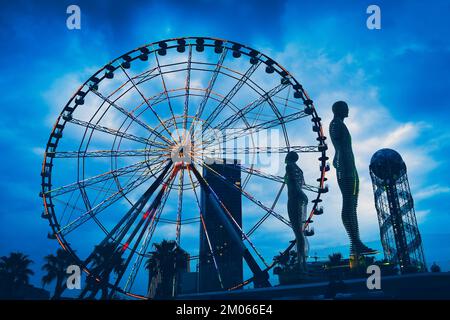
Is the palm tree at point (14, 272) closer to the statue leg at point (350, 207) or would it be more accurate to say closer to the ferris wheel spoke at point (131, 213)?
the ferris wheel spoke at point (131, 213)

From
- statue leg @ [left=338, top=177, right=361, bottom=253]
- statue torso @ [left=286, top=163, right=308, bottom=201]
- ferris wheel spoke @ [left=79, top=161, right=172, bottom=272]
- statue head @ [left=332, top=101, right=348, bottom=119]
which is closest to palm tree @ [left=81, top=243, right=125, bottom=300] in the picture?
ferris wheel spoke @ [left=79, top=161, right=172, bottom=272]

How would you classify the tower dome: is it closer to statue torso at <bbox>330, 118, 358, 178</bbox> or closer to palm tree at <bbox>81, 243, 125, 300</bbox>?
statue torso at <bbox>330, 118, 358, 178</bbox>

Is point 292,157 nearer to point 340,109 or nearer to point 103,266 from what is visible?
point 340,109

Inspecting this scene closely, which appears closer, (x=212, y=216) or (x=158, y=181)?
(x=158, y=181)

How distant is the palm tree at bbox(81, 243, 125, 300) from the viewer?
25750mm

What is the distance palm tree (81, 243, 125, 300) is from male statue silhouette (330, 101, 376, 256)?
18.1 m

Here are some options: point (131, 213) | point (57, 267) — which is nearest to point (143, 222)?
point (131, 213)

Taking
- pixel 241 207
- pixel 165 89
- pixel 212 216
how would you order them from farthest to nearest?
1. pixel 241 207
2. pixel 212 216
3. pixel 165 89

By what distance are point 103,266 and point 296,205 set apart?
51.9 ft

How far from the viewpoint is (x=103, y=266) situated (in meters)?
27.0
